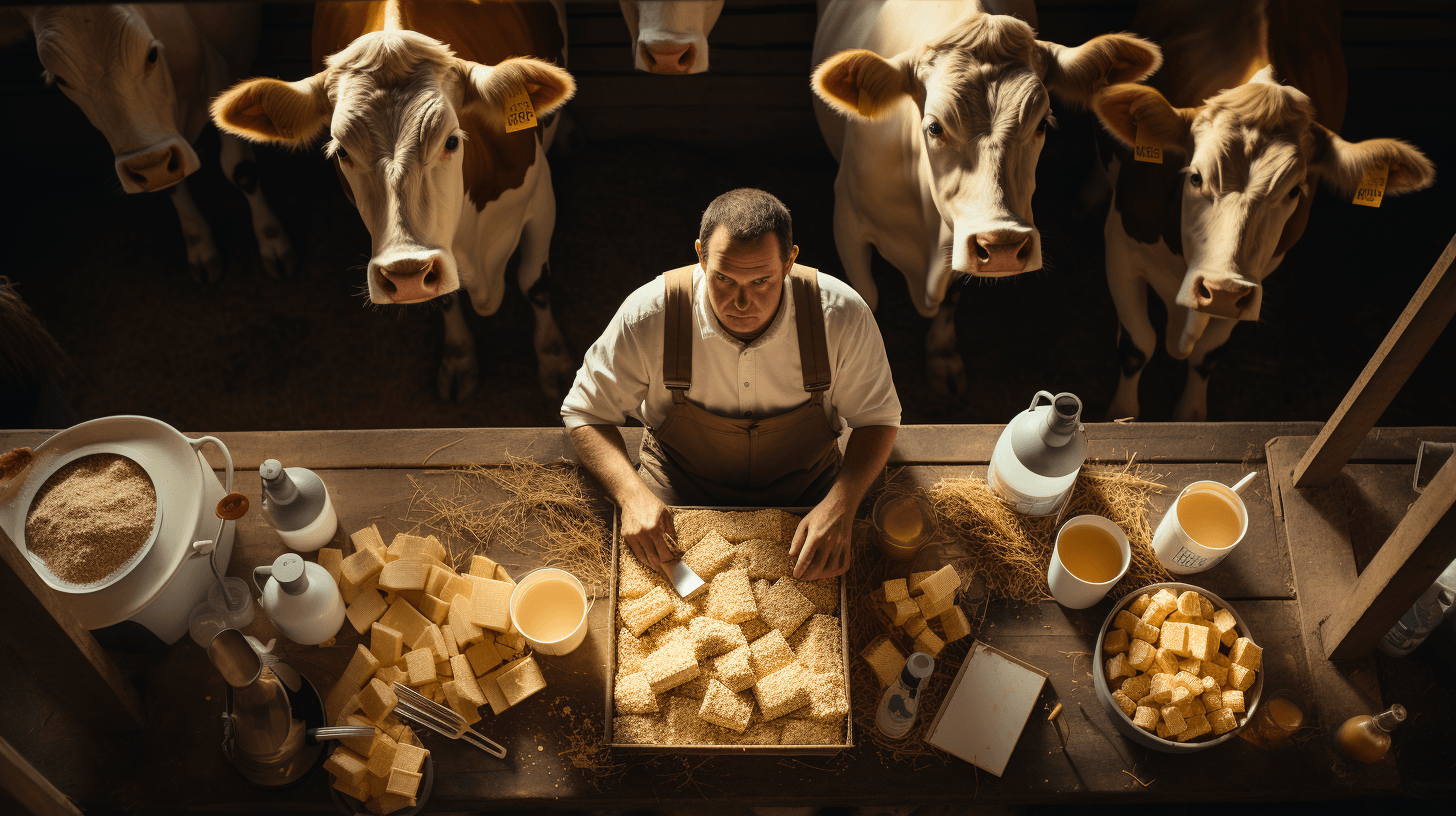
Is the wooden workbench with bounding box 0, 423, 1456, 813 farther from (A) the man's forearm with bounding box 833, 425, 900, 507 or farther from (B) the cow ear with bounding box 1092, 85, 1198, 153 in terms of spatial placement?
(B) the cow ear with bounding box 1092, 85, 1198, 153

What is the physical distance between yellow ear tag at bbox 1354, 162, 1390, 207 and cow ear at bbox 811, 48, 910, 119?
1562 mm

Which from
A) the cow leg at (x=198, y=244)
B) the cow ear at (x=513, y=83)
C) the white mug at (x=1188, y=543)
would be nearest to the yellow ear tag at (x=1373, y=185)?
the white mug at (x=1188, y=543)

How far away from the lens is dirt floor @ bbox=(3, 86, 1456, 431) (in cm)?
382

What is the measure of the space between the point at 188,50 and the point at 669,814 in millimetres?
3713

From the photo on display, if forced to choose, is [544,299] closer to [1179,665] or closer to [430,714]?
[430,714]

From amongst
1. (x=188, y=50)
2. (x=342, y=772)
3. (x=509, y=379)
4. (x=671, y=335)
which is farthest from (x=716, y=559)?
(x=188, y=50)

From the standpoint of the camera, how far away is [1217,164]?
2822mm

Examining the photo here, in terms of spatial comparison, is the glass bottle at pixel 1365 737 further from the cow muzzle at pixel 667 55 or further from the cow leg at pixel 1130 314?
the cow muzzle at pixel 667 55

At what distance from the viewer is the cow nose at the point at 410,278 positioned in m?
2.72

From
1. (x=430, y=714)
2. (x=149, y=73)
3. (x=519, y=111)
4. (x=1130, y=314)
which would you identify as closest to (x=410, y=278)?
(x=519, y=111)

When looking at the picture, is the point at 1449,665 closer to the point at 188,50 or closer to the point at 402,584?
the point at 402,584

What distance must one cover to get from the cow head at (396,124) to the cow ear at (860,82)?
2.95 ft

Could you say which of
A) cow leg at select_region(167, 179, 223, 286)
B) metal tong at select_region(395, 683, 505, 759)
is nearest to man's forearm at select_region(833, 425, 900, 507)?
metal tong at select_region(395, 683, 505, 759)

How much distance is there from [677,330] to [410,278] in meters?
1.10
